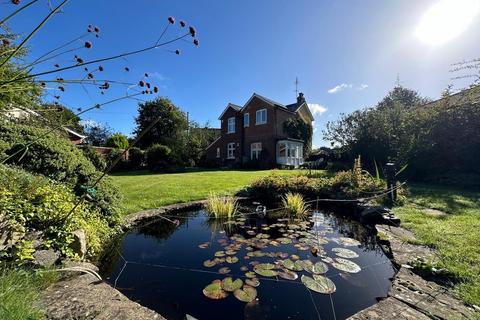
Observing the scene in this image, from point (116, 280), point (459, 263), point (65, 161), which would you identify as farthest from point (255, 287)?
point (65, 161)

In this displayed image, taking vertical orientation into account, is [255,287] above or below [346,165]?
below

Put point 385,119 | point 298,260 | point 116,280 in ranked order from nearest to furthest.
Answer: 1. point 116,280
2. point 298,260
3. point 385,119

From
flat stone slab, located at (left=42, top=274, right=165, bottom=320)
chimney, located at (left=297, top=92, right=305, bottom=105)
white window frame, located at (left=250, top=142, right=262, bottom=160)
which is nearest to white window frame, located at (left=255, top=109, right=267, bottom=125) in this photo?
white window frame, located at (left=250, top=142, right=262, bottom=160)

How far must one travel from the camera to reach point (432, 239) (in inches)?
154

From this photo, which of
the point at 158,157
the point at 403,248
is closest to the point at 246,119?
the point at 158,157

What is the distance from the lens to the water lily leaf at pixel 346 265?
3348 millimetres

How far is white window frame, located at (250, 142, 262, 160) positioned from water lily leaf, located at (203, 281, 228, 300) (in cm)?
1955

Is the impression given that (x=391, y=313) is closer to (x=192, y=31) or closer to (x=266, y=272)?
(x=266, y=272)

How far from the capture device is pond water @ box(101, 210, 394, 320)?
2580mm

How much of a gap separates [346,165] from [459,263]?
1305cm

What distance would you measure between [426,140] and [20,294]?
1448 centimetres

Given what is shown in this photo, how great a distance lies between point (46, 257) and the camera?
8.45ft

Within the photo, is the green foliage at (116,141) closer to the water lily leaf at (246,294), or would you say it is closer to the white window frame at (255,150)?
the white window frame at (255,150)

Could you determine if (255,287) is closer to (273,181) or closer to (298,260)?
(298,260)
